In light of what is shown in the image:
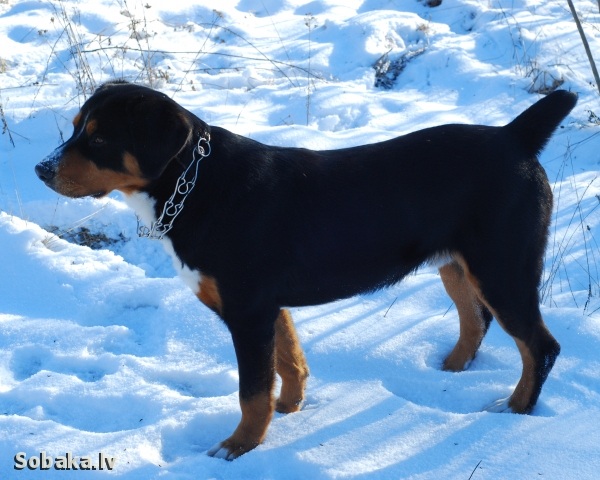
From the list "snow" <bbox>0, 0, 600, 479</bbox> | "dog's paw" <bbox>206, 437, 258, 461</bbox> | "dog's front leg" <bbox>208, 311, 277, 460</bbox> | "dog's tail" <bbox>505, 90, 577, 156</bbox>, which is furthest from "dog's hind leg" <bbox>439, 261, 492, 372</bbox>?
"dog's paw" <bbox>206, 437, 258, 461</bbox>

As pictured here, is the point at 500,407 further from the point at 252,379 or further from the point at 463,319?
the point at 252,379

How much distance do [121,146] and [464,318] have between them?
2073 mm

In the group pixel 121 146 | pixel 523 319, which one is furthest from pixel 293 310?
pixel 121 146

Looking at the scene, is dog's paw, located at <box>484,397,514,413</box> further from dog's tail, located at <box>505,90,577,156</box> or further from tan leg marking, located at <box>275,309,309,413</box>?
dog's tail, located at <box>505,90,577,156</box>

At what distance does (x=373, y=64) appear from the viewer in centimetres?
854

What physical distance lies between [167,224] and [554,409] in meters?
2.04

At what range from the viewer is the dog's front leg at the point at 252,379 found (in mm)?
3328

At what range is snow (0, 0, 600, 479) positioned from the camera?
3289mm

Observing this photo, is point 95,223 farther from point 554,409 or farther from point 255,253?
point 554,409

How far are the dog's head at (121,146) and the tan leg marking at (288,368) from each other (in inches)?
40.9

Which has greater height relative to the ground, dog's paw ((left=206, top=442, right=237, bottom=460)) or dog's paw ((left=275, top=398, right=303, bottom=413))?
dog's paw ((left=206, top=442, right=237, bottom=460))

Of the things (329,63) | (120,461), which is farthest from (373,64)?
(120,461)

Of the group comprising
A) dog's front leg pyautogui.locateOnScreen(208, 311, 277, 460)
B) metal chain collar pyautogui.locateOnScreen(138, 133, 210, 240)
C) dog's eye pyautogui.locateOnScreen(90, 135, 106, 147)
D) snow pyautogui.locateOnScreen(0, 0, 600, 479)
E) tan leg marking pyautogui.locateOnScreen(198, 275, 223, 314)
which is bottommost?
snow pyautogui.locateOnScreen(0, 0, 600, 479)

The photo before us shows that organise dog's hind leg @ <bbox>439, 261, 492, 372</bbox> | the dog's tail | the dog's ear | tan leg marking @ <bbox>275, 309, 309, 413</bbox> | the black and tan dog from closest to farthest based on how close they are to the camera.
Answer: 1. the dog's ear
2. the black and tan dog
3. the dog's tail
4. tan leg marking @ <bbox>275, 309, 309, 413</bbox>
5. dog's hind leg @ <bbox>439, 261, 492, 372</bbox>
